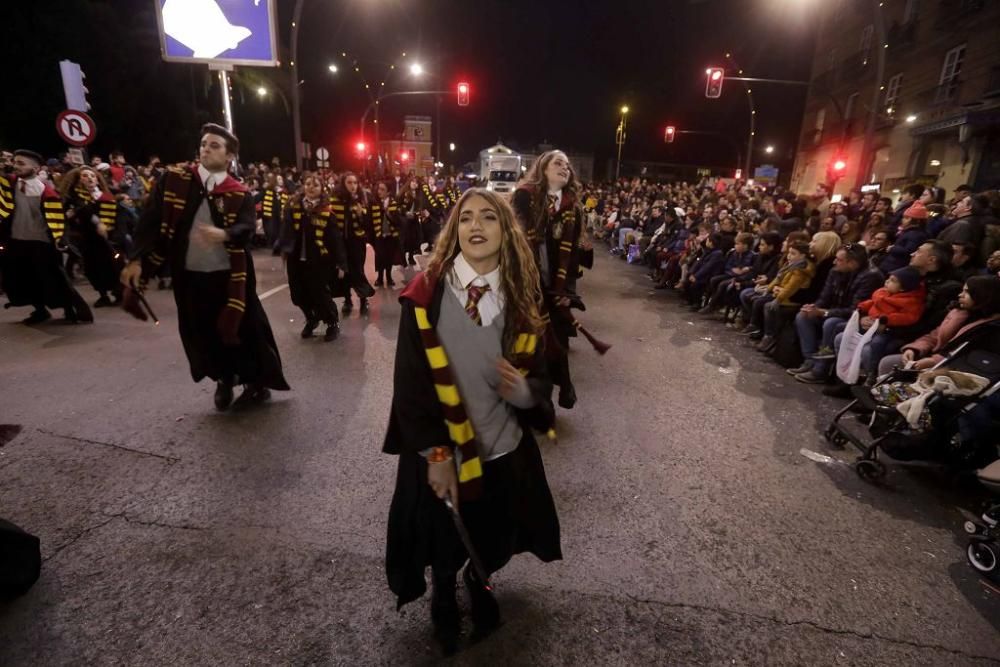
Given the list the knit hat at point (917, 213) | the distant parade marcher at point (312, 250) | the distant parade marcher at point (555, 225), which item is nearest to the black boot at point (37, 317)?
the distant parade marcher at point (312, 250)

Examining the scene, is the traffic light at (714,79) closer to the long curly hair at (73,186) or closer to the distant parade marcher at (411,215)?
the distant parade marcher at (411,215)

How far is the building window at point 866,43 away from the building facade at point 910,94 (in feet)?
0.16

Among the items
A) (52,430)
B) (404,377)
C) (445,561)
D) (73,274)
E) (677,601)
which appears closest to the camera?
(404,377)

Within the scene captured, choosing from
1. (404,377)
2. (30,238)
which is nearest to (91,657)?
(404,377)

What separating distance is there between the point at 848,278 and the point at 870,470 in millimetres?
3167

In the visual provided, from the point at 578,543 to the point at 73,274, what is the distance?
38.7 ft

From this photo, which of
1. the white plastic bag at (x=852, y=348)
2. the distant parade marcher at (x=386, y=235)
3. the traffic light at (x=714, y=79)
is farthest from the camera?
the traffic light at (x=714, y=79)

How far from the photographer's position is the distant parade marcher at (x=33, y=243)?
664 cm

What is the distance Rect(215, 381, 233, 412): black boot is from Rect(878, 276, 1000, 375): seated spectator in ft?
19.4

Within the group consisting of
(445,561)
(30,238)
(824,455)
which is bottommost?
(824,455)

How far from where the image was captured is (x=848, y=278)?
20.5 ft

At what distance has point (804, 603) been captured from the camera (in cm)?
269

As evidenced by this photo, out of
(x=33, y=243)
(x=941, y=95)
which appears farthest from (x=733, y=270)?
(x=941, y=95)

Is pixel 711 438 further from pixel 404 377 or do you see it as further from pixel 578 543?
pixel 404 377
